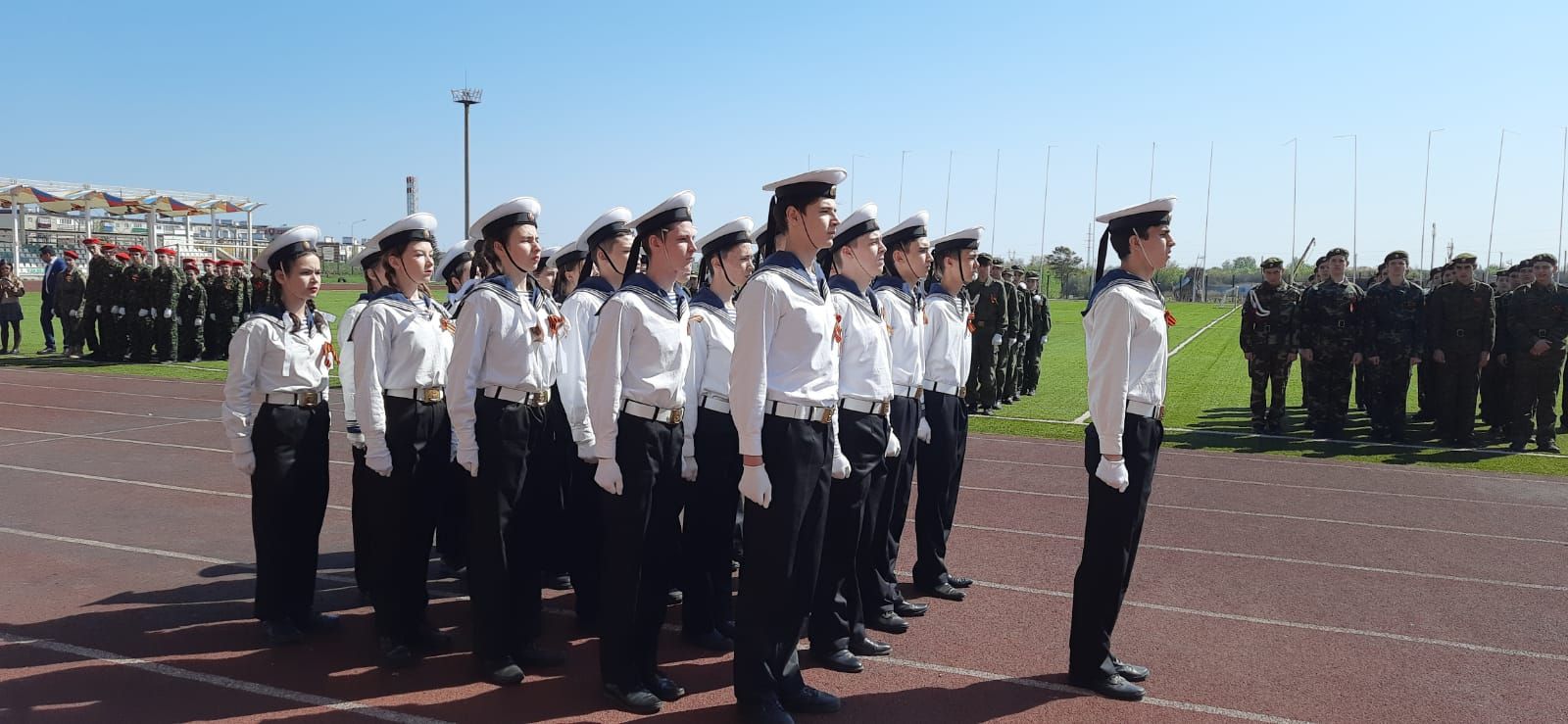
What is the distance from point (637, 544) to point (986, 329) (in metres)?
9.87

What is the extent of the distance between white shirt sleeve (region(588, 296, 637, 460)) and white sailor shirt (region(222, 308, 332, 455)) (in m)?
1.90

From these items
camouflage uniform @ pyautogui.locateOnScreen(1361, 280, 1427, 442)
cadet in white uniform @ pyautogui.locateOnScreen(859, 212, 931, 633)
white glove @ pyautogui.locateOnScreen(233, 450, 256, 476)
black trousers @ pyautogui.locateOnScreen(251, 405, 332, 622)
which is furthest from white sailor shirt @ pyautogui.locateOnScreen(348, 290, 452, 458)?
camouflage uniform @ pyautogui.locateOnScreen(1361, 280, 1427, 442)

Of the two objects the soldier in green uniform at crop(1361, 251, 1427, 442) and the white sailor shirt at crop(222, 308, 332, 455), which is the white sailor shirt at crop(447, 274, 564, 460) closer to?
the white sailor shirt at crop(222, 308, 332, 455)

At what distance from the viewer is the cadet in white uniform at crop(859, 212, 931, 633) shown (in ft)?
17.6

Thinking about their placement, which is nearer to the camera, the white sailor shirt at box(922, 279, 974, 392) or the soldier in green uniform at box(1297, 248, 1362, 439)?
the white sailor shirt at box(922, 279, 974, 392)

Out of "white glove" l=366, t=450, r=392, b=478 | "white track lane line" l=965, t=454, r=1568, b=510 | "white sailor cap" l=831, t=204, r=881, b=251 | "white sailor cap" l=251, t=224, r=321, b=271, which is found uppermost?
"white sailor cap" l=831, t=204, r=881, b=251

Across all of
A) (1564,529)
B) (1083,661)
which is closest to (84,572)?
(1083,661)

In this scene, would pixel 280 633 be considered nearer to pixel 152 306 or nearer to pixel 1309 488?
pixel 1309 488

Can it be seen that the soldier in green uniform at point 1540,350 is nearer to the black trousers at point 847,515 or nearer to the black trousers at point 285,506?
the black trousers at point 847,515

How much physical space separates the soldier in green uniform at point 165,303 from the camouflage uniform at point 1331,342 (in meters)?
17.6

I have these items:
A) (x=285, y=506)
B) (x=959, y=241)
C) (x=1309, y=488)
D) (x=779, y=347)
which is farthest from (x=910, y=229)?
(x=1309, y=488)

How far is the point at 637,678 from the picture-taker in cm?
432

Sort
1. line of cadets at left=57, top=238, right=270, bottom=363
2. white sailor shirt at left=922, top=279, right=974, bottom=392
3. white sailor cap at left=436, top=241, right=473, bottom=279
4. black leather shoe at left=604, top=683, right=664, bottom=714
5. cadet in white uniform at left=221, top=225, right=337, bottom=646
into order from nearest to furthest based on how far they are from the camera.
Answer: black leather shoe at left=604, top=683, right=664, bottom=714
cadet in white uniform at left=221, top=225, right=337, bottom=646
white sailor shirt at left=922, top=279, right=974, bottom=392
white sailor cap at left=436, top=241, right=473, bottom=279
line of cadets at left=57, top=238, right=270, bottom=363

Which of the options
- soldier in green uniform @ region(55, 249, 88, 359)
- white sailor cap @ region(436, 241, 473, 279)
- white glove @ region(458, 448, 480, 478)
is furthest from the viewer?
soldier in green uniform @ region(55, 249, 88, 359)
